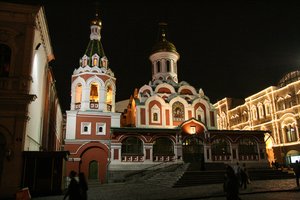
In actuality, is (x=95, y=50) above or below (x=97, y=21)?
below

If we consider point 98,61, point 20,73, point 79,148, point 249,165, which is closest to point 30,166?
point 20,73

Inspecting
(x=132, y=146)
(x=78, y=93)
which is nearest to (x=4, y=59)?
(x=132, y=146)

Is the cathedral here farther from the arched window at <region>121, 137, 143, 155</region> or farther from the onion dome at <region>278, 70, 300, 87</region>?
the onion dome at <region>278, 70, 300, 87</region>

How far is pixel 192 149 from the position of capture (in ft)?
88.6

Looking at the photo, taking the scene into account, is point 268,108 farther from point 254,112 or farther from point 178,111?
point 178,111

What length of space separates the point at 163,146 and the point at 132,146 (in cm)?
295

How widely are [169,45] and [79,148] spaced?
17.4 meters

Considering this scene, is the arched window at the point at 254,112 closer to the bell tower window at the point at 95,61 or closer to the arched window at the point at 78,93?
the bell tower window at the point at 95,61

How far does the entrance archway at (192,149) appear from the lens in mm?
26622

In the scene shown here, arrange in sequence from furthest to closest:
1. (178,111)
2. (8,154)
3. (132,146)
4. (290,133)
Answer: (290,133) < (178,111) < (132,146) < (8,154)

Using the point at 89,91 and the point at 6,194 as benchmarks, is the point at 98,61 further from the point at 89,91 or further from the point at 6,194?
the point at 6,194

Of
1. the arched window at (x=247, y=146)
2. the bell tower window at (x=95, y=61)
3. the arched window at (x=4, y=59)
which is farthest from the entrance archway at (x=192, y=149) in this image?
the arched window at (x=4, y=59)

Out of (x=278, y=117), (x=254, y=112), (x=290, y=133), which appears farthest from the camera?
(x=254, y=112)

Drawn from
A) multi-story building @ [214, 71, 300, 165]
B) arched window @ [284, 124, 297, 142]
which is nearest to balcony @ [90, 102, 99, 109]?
multi-story building @ [214, 71, 300, 165]
